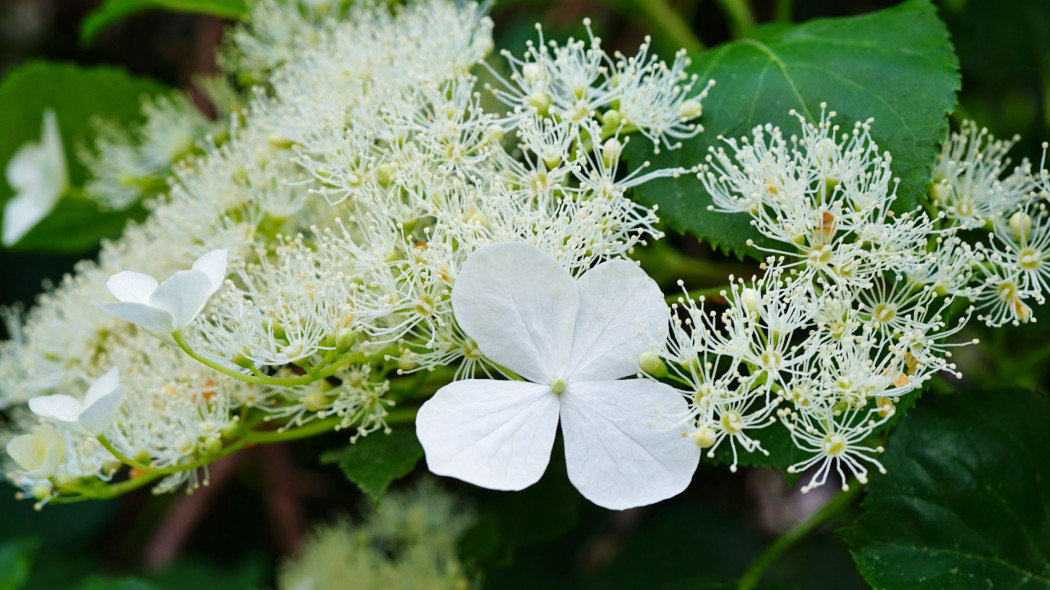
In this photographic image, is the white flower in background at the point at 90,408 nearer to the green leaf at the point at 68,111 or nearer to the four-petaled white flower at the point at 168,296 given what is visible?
the four-petaled white flower at the point at 168,296

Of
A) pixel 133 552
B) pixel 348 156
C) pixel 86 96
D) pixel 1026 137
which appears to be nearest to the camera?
pixel 348 156

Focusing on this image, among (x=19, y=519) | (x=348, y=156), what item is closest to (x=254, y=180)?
(x=348, y=156)

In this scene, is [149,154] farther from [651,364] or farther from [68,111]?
[651,364]

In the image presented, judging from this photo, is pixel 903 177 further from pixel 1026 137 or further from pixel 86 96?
pixel 86 96

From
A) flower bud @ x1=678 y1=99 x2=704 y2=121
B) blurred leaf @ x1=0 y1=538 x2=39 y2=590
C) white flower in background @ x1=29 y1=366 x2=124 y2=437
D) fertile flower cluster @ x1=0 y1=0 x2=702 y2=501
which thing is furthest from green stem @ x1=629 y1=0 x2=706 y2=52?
blurred leaf @ x1=0 y1=538 x2=39 y2=590

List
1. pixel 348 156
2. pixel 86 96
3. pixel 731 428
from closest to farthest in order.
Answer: pixel 731 428 < pixel 348 156 < pixel 86 96

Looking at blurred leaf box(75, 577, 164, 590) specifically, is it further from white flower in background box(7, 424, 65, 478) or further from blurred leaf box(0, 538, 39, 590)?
white flower in background box(7, 424, 65, 478)
